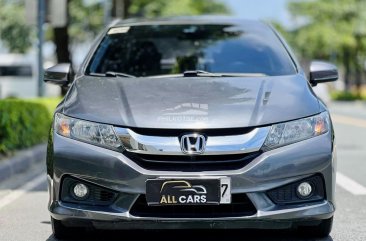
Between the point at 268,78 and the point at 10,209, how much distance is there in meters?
2.43

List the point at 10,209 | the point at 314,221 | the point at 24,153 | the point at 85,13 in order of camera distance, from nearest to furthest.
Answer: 1. the point at 314,221
2. the point at 10,209
3. the point at 24,153
4. the point at 85,13


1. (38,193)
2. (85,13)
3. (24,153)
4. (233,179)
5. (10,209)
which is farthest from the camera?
(85,13)

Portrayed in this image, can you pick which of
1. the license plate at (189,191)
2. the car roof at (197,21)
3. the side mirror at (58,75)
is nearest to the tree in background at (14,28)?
the car roof at (197,21)

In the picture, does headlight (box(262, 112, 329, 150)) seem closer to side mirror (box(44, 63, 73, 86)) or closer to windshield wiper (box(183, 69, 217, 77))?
windshield wiper (box(183, 69, 217, 77))

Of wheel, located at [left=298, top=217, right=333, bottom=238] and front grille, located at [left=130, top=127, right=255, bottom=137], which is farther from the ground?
front grille, located at [left=130, top=127, right=255, bottom=137]

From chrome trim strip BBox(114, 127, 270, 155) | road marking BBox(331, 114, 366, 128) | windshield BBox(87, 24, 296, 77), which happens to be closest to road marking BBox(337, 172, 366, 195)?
windshield BBox(87, 24, 296, 77)

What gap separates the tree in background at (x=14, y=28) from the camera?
41378mm

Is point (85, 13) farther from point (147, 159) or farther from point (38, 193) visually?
point (147, 159)

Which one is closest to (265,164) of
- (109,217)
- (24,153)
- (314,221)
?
(314,221)

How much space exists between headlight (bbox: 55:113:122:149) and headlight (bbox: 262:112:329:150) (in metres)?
0.81

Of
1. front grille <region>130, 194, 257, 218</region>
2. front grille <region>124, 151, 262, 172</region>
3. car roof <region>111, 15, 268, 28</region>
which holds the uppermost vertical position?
car roof <region>111, 15, 268, 28</region>

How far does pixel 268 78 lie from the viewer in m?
4.99

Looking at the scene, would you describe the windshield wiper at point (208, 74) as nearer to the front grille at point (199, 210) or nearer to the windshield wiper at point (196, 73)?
the windshield wiper at point (196, 73)

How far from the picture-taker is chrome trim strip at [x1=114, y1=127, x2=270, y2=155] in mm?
4203
